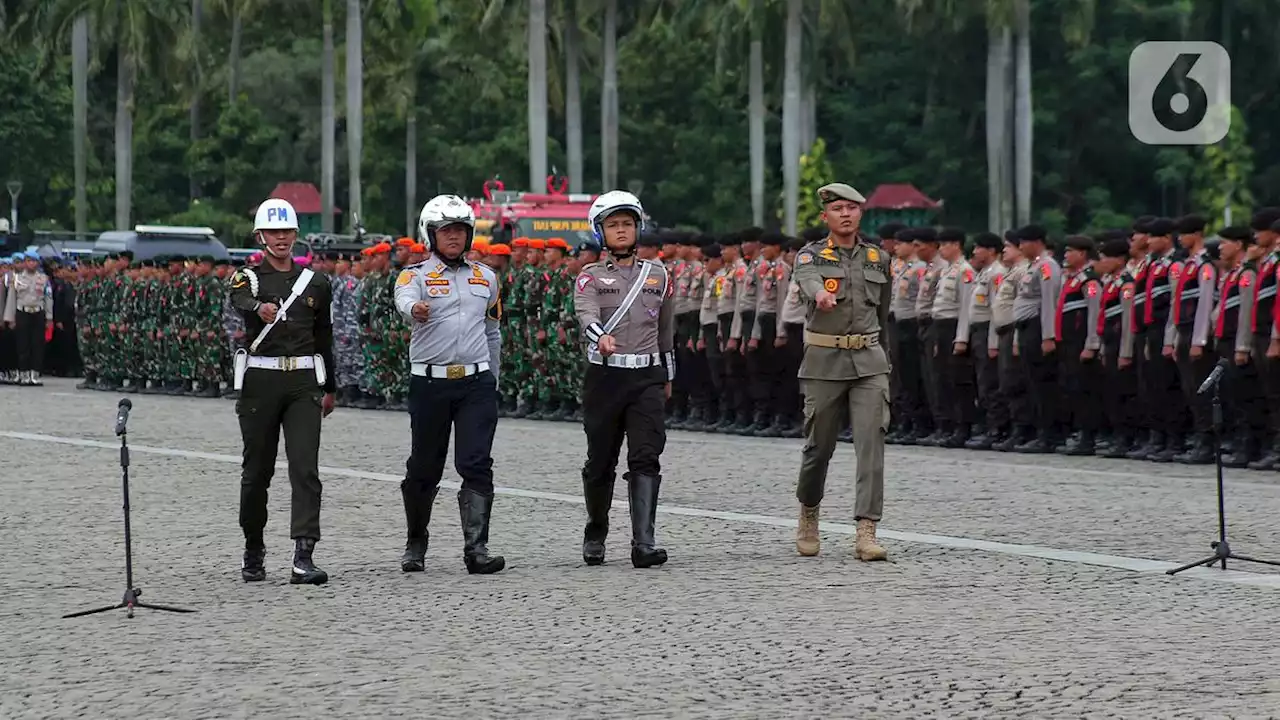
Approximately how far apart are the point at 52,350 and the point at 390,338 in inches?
601

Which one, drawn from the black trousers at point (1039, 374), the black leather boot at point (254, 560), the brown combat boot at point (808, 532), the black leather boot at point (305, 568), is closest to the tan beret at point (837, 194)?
the brown combat boot at point (808, 532)

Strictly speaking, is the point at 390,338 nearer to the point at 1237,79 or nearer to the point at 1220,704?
the point at 1220,704

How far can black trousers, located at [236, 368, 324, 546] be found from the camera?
12.6m

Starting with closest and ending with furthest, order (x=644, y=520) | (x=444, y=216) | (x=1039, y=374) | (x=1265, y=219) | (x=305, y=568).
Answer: (x=305, y=568) < (x=444, y=216) < (x=644, y=520) < (x=1265, y=219) < (x=1039, y=374)

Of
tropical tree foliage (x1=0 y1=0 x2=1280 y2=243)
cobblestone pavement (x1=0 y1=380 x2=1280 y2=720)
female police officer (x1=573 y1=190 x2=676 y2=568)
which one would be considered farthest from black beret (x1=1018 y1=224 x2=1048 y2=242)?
tropical tree foliage (x1=0 y1=0 x2=1280 y2=243)

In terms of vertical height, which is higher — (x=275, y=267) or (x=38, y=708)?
(x=275, y=267)

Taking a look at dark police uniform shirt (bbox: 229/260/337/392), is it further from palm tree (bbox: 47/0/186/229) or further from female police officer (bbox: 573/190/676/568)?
palm tree (bbox: 47/0/186/229)

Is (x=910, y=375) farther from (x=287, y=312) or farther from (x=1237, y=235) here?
(x=287, y=312)

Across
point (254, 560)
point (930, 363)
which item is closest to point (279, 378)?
point (254, 560)

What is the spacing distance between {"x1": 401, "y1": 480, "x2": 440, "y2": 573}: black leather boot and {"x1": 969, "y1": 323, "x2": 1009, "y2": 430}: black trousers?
9887 millimetres

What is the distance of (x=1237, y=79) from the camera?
240 ft

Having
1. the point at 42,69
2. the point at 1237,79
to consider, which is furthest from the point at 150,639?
the point at 1237,79

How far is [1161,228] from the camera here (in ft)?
67.1

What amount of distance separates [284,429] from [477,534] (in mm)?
1092
